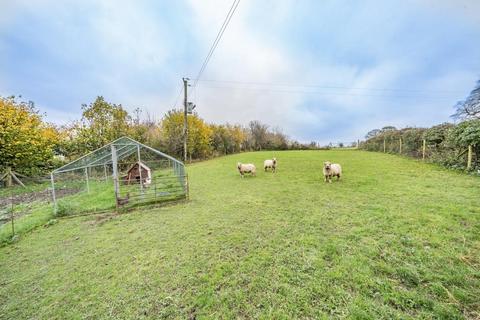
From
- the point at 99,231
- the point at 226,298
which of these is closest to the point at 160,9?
the point at 99,231

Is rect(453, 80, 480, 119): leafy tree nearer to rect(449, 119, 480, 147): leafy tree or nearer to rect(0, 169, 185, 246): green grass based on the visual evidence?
rect(449, 119, 480, 147): leafy tree

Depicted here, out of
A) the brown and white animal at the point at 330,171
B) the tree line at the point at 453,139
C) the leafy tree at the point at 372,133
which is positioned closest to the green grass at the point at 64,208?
the brown and white animal at the point at 330,171

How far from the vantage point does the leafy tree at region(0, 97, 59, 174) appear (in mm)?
12250

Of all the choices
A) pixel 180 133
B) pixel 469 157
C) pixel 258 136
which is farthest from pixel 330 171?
pixel 258 136

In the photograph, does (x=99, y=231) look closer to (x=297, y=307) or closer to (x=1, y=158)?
(x=297, y=307)

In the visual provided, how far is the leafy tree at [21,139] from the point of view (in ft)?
40.2

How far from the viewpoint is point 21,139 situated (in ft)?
41.9

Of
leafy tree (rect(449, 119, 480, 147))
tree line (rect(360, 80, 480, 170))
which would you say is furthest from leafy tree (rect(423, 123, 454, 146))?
leafy tree (rect(449, 119, 480, 147))

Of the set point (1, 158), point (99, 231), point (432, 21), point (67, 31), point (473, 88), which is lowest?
point (99, 231)

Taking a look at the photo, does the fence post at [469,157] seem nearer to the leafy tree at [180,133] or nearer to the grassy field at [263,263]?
the grassy field at [263,263]

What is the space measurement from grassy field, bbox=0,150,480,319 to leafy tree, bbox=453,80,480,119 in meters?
9.81

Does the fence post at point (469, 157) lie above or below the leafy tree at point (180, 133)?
below

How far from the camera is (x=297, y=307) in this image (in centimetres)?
232

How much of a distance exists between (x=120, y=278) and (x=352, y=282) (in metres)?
3.80
